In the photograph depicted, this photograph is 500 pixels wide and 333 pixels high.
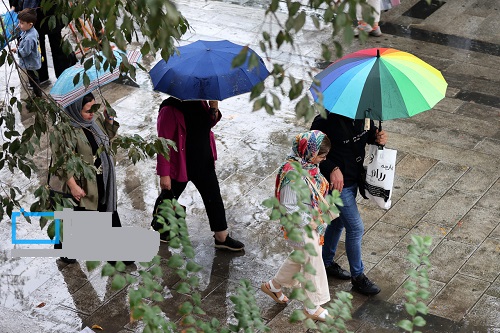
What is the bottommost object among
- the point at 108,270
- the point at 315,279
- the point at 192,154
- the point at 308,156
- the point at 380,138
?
the point at 315,279

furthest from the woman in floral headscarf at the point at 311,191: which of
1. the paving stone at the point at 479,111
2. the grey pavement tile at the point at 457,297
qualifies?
the paving stone at the point at 479,111

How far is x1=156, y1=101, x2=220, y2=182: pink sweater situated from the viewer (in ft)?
25.4

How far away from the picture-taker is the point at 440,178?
379 inches

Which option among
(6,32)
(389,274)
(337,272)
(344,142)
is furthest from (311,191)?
(6,32)

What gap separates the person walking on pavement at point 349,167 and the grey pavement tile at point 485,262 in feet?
3.08

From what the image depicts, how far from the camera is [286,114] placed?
11195 mm

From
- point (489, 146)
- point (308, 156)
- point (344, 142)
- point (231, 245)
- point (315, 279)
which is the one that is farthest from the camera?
point (489, 146)

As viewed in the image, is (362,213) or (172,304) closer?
(172,304)

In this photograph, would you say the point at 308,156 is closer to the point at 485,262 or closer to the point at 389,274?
the point at 389,274

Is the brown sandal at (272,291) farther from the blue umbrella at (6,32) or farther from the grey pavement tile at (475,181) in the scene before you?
the blue umbrella at (6,32)

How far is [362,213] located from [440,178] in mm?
1138

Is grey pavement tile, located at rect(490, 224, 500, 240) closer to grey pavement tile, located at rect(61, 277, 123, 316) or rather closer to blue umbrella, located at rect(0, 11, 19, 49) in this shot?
grey pavement tile, located at rect(61, 277, 123, 316)

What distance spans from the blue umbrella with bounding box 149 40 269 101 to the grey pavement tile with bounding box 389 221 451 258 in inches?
81.8

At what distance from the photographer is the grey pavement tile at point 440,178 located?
9.43m
